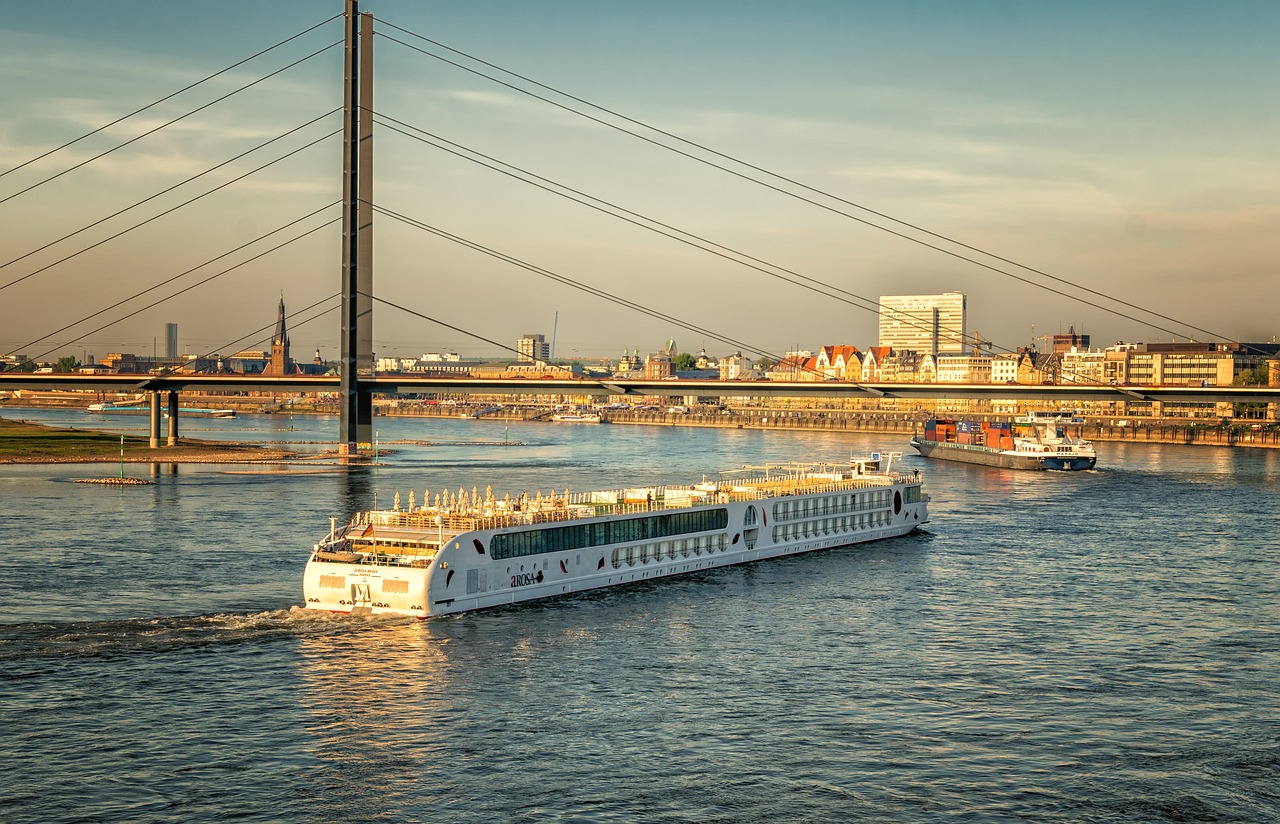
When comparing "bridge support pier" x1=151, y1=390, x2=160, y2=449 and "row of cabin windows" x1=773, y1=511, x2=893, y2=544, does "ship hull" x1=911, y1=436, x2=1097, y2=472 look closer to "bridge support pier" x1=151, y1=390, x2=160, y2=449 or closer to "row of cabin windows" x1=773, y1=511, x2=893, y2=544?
"row of cabin windows" x1=773, y1=511, x2=893, y2=544

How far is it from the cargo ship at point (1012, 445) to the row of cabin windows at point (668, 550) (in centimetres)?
7310

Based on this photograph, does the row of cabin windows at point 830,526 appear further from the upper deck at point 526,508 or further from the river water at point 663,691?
the river water at point 663,691

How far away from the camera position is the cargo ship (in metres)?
117

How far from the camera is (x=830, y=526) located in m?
59.7

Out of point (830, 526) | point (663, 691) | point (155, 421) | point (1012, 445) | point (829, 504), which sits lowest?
point (663, 691)

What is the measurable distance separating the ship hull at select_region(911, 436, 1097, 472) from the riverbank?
6748 cm

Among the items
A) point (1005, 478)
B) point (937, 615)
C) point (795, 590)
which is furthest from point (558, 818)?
point (1005, 478)

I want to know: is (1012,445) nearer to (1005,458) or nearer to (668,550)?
(1005,458)

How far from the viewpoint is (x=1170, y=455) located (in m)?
143

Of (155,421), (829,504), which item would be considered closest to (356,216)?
(155,421)

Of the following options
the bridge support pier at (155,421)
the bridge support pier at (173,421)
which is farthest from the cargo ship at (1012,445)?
the bridge support pier at (155,421)

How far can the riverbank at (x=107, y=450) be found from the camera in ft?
356

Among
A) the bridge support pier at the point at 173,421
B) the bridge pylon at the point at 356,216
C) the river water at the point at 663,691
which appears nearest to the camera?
the river water at the point at 663,691

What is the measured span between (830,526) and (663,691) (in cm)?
2967
